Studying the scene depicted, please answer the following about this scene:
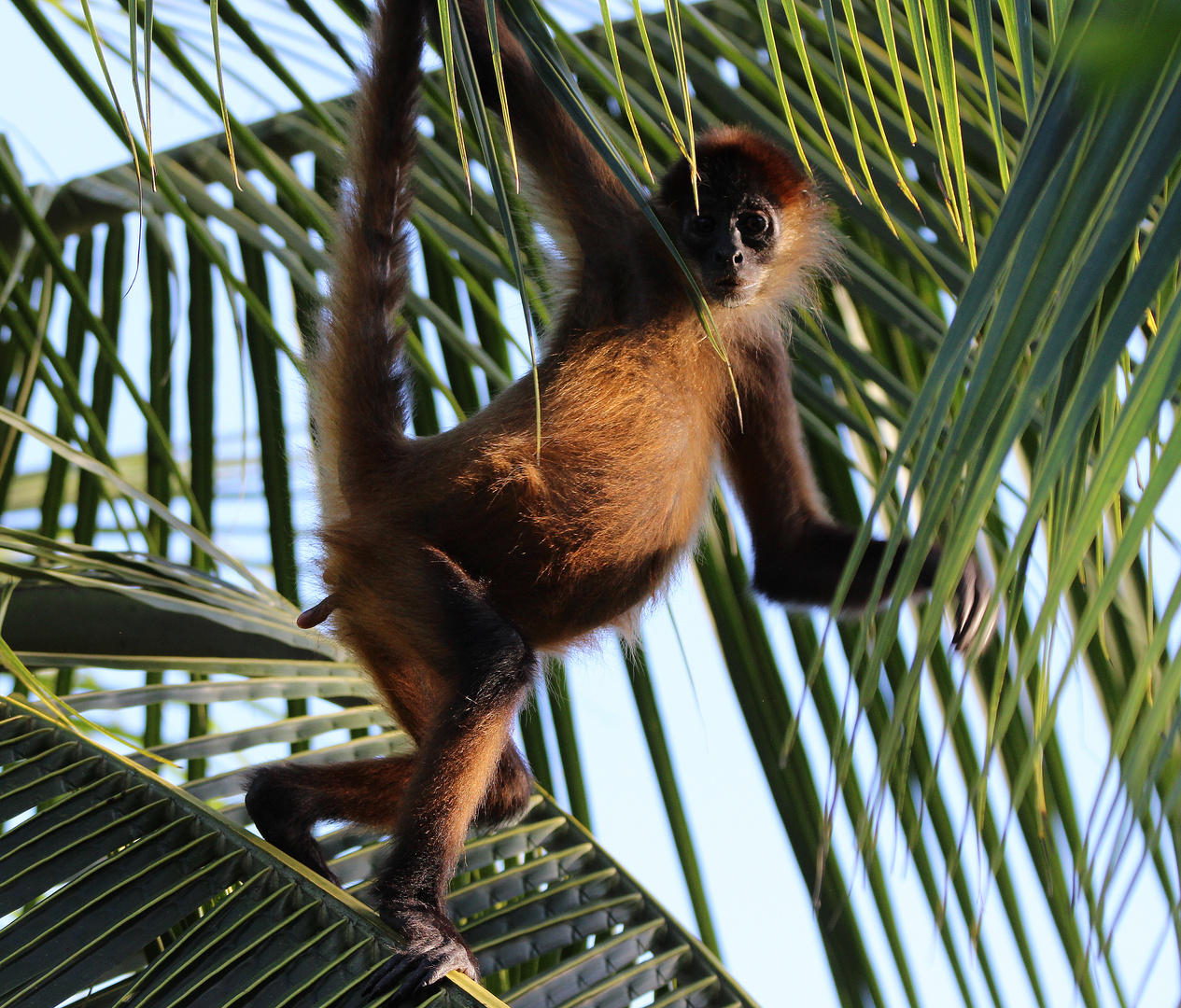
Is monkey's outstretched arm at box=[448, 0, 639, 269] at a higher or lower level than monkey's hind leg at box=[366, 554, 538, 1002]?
higher

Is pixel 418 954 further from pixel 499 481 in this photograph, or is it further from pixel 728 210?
pixel 728 210

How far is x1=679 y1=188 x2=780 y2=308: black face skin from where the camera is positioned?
124 inches

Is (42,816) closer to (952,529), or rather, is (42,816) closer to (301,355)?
(301,355)

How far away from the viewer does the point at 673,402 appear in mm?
→ 2941

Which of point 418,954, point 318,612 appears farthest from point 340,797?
point 418,954

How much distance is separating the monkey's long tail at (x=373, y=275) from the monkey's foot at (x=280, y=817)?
71 cm

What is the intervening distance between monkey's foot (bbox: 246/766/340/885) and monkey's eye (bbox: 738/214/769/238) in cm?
200

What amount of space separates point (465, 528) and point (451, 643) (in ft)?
1.19

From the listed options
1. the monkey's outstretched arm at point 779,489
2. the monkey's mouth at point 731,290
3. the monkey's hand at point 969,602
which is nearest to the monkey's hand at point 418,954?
the monkey's hand at point 969,602

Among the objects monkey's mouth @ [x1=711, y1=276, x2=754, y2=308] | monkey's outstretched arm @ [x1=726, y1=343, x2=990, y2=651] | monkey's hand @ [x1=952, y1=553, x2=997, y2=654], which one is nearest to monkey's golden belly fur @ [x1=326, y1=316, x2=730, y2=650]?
monkey's mouth @ [x1=711, y1=276, x2=754, y2=308]

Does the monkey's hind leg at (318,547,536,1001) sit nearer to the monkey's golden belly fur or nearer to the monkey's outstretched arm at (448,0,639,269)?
the monkey's golden belly fur

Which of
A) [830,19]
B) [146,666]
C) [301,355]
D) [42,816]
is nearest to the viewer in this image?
[830,19]

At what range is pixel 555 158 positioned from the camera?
273 cm

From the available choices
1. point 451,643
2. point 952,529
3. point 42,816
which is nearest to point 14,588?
point 42,816
